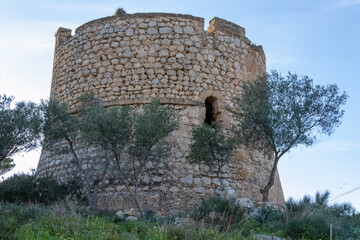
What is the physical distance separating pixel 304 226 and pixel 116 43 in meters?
6.93

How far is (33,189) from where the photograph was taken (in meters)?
11.1

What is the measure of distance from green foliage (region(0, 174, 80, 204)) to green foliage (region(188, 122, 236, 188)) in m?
2.90

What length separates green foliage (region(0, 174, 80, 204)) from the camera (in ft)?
35.6

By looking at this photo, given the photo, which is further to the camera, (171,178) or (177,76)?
(177,76)

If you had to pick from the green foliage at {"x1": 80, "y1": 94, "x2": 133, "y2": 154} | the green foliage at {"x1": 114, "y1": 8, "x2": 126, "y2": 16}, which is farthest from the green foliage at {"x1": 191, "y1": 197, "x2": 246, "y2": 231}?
the green foliage at {"x1": 114, "y1": 8, "x2": 126, "y2": 16}

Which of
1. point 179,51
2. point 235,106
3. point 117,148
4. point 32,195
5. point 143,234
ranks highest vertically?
point 179,51

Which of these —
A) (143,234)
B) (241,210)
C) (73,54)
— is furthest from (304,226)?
(73,54)

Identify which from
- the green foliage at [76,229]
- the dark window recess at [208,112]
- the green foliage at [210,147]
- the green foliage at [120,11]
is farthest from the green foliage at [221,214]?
the green foliage at [120,11]

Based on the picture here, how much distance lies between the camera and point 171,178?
1145cm

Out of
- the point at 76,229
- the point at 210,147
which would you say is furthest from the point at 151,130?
the point at 76,229

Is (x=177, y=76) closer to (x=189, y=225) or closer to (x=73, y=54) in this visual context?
(x=73, y=54)

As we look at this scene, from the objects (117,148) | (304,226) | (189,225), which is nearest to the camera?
(189,225)

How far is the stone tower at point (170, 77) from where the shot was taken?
11.6 metres

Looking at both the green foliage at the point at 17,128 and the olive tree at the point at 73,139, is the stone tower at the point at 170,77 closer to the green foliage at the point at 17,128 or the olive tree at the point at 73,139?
the olive tree at the point at 73,139
